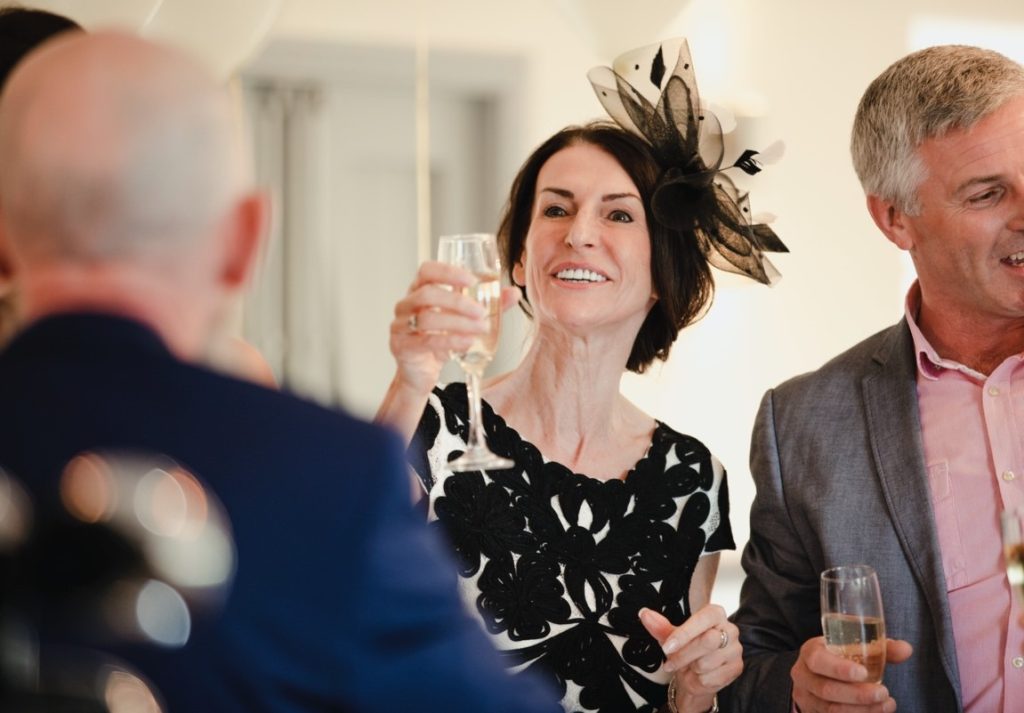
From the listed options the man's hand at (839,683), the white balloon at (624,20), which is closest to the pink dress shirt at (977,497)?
the man's hand at (839,683)

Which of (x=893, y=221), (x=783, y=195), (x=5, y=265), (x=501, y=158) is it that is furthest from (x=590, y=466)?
(x=783, y=195)

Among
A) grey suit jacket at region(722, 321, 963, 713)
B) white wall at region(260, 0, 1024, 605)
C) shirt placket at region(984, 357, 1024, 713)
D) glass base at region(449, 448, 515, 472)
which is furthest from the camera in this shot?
white wall at region(260, 0, 1024, 605)

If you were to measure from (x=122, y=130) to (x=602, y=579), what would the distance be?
162cm

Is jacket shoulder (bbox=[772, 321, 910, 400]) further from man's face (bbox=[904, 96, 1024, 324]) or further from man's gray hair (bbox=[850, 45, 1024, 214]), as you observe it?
man's gray hair (bbox=[850, 45, 1024, 214])

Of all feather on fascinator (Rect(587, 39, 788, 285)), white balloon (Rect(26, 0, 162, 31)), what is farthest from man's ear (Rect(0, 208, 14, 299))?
white balloon (Rect(26, 0, 162, 31))

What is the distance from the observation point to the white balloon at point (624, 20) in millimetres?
3924

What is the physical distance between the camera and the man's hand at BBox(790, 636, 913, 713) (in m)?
1.94

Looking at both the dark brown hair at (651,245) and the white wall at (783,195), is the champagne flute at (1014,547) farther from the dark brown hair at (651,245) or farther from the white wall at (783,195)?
the white wall at (783,195)

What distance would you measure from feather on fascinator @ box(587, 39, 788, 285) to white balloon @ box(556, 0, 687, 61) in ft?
4.51

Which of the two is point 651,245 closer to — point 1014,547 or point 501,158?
point 1014,547

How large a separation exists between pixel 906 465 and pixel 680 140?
83 centimetres

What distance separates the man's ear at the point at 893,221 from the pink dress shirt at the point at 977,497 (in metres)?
0.25

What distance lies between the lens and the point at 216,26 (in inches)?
157

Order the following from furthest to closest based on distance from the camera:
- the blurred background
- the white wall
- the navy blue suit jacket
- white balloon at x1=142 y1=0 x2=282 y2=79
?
the white wall, the blurred background, white balloon at x1=142 y1=0 x2=282 y2=79, the navy blue suit jacket
